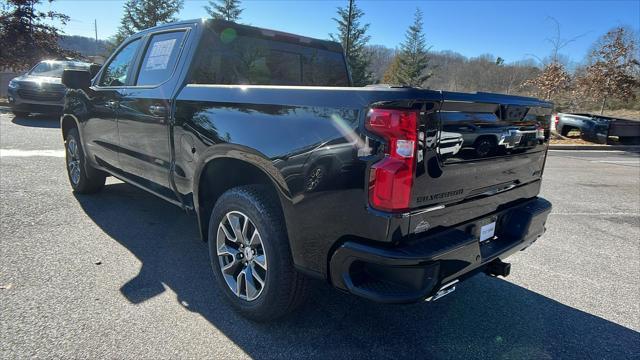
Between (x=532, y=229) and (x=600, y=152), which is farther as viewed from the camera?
(x=600, y=152)

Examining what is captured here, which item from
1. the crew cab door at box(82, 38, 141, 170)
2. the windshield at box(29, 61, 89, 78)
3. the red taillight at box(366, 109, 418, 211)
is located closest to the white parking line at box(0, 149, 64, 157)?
the crew cab door at box(82, 38, 141, 170)

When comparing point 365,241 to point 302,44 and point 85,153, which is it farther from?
point 85,153

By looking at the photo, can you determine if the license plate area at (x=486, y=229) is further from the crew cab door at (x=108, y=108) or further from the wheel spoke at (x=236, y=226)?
the crew cab door at (x=108, y=108)

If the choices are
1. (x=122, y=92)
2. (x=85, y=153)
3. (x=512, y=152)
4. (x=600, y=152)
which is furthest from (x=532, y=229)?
(x=600, y=152)

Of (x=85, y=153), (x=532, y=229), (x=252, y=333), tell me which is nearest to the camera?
(x=252, y=333)

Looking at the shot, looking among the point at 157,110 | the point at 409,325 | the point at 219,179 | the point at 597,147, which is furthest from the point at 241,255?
the point at 597,147

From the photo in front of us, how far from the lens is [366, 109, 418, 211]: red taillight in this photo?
1.89 meters

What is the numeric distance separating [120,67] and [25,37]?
73.8ft

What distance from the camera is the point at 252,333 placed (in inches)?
103

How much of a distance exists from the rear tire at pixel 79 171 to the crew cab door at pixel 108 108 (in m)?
0.30

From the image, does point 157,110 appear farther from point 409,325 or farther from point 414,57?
point 414,57

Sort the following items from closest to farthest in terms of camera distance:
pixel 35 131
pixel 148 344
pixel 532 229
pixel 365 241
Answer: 1. pixel 365 241
2. pixel 148 344
3. pixel 532 229
4. pixel 35 131

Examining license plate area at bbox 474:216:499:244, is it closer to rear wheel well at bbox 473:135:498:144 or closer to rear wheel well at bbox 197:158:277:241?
rear wheel well at bbox 473:135:498:144

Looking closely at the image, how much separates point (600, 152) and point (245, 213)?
612 inches
